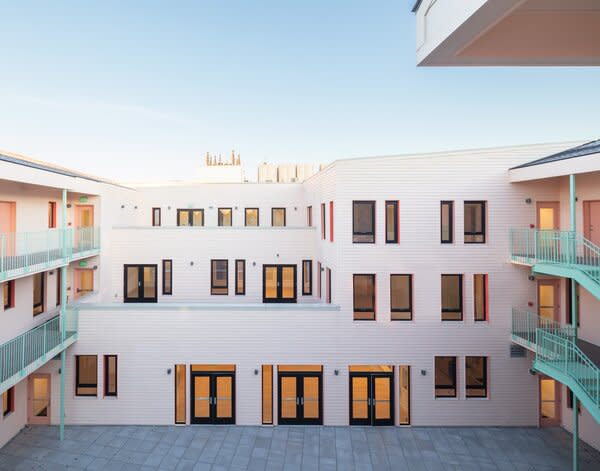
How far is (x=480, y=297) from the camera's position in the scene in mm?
13102

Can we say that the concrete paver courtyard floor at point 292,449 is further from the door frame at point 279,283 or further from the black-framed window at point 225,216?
the black-framed window at point 225,216

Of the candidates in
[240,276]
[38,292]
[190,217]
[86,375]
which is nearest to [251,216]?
[190,217]

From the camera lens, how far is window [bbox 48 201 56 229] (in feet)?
45.0

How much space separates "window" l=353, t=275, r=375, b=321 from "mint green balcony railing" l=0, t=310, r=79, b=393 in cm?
952

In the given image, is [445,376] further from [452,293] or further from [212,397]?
[212,397]

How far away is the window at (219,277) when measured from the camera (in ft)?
54.1

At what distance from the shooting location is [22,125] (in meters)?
25.2

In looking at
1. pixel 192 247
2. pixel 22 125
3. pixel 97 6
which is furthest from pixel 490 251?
pixel 22 125

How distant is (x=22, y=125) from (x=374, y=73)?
23.4 metres

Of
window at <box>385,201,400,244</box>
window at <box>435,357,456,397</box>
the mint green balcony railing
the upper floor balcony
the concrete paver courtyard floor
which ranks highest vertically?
window at <box>385,201,400,244</box>

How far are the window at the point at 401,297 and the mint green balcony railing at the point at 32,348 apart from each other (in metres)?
10.8

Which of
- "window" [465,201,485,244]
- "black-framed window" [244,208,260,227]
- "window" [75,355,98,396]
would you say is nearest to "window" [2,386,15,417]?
"window" [75,355,98,396]

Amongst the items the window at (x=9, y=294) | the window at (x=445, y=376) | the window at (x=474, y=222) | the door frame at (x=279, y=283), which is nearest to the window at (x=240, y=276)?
the door frame at (x=279, y=283)

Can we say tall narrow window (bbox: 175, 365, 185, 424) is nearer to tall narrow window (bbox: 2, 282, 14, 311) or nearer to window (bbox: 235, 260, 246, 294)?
window (bbox: 235, 260, 246, 294)
